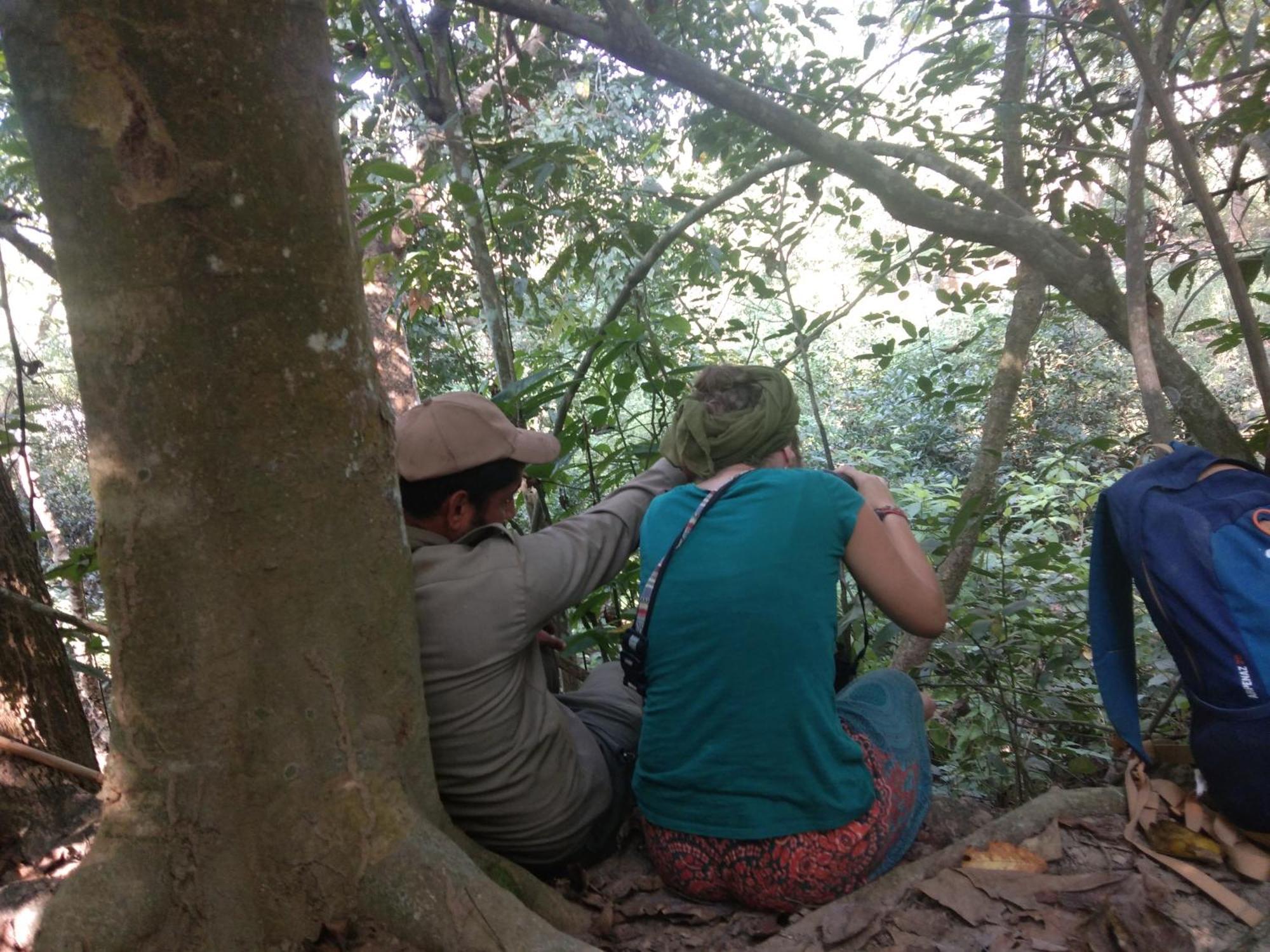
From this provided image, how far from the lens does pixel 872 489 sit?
80.1 inches

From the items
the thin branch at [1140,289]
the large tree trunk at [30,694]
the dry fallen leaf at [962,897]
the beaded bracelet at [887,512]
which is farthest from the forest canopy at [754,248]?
the dry fallen leaf at [962,897]

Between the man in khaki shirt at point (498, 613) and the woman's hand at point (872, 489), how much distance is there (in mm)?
483

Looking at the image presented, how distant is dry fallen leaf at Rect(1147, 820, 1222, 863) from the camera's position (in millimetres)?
1719

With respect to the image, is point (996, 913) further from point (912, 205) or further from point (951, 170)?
point (951, 170)

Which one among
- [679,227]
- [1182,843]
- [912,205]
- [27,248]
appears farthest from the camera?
[679,227]

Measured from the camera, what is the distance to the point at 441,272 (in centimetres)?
356

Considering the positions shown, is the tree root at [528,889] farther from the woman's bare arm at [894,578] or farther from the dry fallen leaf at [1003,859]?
the woman's bare arm at [894,578]

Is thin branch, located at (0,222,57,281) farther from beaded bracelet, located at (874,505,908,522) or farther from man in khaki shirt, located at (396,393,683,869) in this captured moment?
beaded bracelet, located at (874,505,908,522)

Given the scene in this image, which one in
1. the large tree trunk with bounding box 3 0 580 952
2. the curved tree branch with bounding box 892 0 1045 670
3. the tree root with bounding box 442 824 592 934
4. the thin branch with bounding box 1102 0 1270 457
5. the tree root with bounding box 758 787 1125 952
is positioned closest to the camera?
the large tree trunk with bounding box 3 0 580 952

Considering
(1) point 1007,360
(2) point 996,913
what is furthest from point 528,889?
(1) point 1007,360

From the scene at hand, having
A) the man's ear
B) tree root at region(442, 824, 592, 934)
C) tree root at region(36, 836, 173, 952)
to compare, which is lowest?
tree root at region(442, 824, 592, 934)

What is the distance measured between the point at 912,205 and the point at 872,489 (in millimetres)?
966

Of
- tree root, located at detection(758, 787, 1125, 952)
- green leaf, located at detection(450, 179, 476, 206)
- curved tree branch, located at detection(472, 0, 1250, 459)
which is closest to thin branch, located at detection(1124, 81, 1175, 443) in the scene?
curved tree branch, located at detection(472, 0, 1250, 459)

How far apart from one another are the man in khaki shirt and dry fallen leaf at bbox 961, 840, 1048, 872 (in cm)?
87
